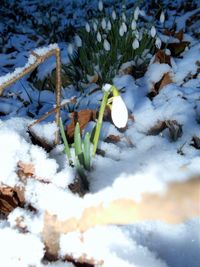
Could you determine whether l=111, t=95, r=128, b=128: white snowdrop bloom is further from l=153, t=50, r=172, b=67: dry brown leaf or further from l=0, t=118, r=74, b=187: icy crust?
l=153, t=50, r=172, b=67: dry brown leaf

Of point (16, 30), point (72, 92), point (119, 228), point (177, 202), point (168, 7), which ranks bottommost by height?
point (168, 7)

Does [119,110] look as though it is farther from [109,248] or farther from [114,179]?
[109,248]

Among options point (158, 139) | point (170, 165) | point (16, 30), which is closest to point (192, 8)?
point (16, 30)

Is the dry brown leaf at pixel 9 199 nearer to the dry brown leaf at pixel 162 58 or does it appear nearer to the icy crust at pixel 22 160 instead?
the icy crust at pixel 22 160

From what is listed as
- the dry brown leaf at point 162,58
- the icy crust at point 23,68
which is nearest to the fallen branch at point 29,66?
the icy crust at point 23,68

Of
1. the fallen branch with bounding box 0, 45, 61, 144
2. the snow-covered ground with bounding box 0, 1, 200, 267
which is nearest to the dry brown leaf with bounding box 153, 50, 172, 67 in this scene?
the snow-covered ground with bounding box 0, 1, 200, 267

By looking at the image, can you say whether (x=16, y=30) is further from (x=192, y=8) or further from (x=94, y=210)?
(x=94, y=210)

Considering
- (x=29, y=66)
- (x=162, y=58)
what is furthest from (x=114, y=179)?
(x=162, y=58)

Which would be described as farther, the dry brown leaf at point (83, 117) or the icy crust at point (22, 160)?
the dry brown leaf at point (83, 117)

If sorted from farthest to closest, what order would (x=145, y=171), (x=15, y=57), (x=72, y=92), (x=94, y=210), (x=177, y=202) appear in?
(x=15, y=57) < (x=72, y=92) < (x=145, y=171) < (x=94, y=210) < (x=177, y=202)
